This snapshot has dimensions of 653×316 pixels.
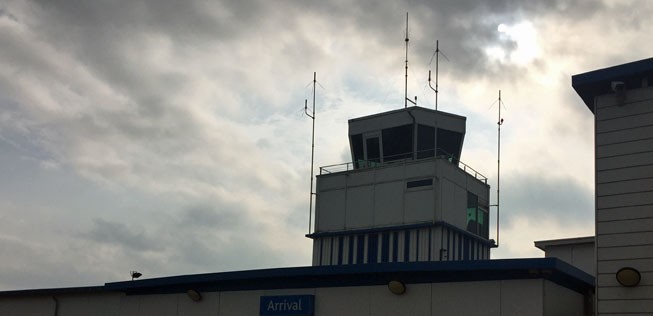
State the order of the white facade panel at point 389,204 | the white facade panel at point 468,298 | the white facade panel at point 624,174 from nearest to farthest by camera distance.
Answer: the white facade panel at point 624,174 → the white facade panel at point 468,298 → the white facade panel at point 389,204

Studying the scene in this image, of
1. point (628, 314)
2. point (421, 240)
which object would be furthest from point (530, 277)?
point (421, 240)

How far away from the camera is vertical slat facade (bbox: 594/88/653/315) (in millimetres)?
21297

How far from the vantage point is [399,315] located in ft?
84.2

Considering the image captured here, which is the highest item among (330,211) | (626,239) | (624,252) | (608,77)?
(330,211)

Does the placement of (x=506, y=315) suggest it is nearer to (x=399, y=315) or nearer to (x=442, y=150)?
(x=399, y=315)

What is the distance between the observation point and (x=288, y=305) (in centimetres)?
2831

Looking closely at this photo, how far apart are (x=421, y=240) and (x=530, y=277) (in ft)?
80.5

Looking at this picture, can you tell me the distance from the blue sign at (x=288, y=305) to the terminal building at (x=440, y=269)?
39mm

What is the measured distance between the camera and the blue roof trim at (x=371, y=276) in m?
23.5

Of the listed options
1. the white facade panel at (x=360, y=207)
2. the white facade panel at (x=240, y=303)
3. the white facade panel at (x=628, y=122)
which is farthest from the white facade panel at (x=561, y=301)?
the white facade panel at (x=360, y=207)

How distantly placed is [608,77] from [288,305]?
516 inches

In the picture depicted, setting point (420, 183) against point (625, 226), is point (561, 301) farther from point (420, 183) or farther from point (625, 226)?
point (420, 183)

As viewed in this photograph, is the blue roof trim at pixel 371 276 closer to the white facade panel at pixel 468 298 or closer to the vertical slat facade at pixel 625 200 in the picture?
the white facade panel at pixel 468 298

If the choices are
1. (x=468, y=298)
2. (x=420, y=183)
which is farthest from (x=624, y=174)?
(x=420, y=183)
